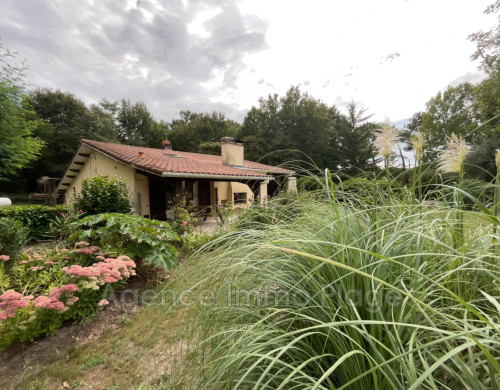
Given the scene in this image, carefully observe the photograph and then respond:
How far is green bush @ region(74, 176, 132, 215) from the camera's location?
5637 mm

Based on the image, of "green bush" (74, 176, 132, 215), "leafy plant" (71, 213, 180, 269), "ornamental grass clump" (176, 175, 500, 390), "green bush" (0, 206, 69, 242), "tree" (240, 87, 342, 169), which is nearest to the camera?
"ornamental grass clump" (176, 175, 500, 390)

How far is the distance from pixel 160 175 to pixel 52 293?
16.9 feet

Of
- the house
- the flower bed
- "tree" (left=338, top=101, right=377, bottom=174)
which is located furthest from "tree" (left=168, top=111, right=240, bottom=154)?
the flower bed

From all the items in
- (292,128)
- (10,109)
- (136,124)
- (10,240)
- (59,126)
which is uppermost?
(136,124)

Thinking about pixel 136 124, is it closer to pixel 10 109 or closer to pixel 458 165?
pixel 10 109

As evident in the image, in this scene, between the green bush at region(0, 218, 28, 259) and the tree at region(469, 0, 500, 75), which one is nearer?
the green bush at region(0, 218, 28, 259)

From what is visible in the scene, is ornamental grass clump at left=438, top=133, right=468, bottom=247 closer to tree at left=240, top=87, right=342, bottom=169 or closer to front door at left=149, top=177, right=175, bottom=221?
front door at left=149, top=177, right=175, bottom=221

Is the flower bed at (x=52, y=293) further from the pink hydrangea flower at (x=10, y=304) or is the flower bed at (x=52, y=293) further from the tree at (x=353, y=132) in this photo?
the tree at (x=353, y=132)

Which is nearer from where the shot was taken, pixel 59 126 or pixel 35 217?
pixel 35 217

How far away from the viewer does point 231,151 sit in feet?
41.5

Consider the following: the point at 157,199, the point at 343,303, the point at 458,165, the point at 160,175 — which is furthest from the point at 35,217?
the point at 458,165

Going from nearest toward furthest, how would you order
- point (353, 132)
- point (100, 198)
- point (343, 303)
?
point (343, 303) < point (100, 198) < point (353, 132)

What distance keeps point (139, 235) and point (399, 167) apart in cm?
317

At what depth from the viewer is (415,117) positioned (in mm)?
29609
